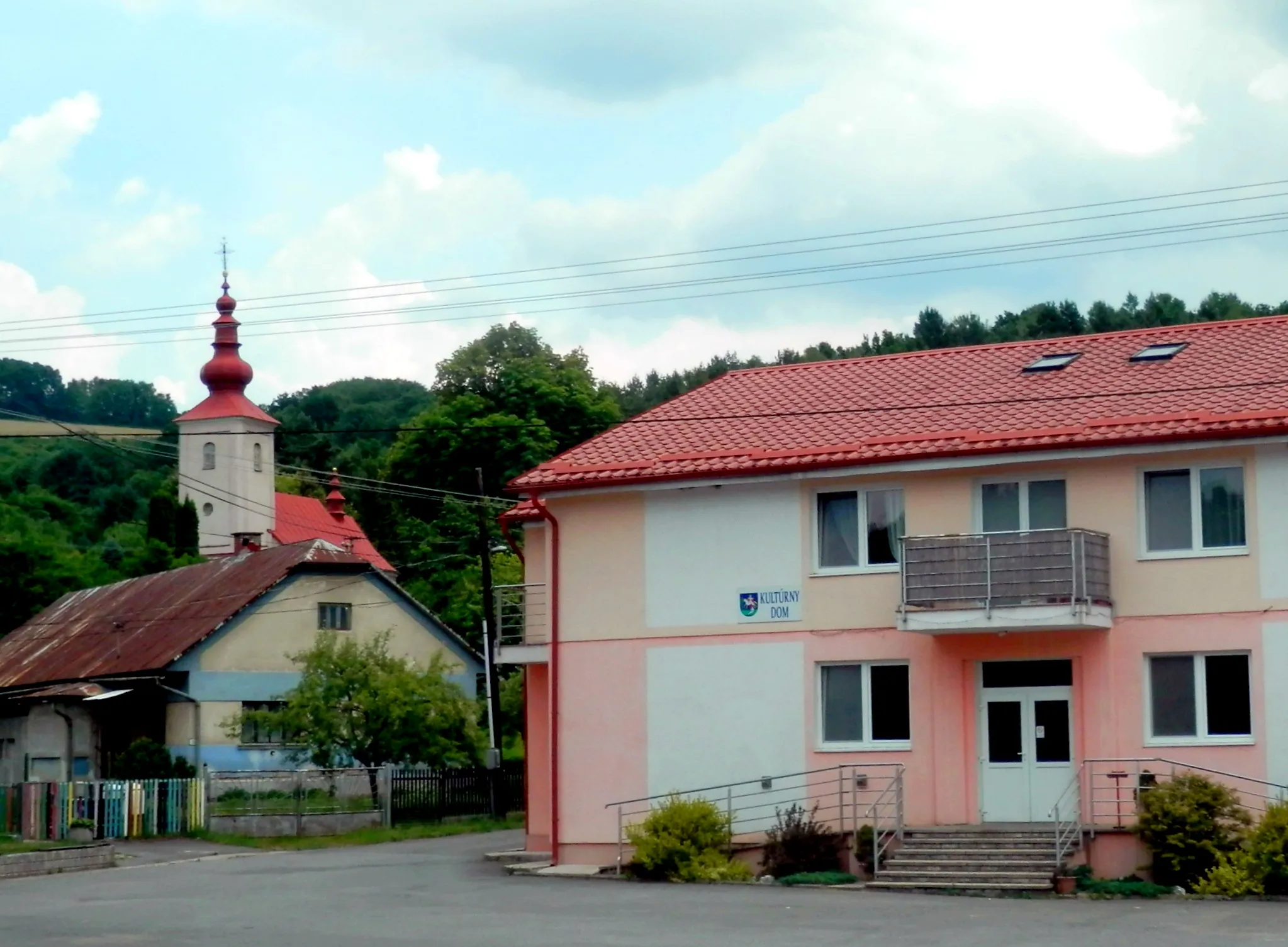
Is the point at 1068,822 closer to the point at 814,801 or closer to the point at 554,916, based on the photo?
the point at 814,801

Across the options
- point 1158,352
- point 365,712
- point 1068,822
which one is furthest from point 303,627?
point 1068,822

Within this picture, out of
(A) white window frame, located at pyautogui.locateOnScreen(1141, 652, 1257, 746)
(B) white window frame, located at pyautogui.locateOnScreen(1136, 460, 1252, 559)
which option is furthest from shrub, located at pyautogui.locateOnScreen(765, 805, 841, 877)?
(B) white window frame, located at pyautogui.locateOnScreen(1136, 460, 1252, 559)

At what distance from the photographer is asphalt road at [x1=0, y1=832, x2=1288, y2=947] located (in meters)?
17.9

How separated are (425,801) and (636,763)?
46.3 ft

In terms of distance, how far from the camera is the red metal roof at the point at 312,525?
8919 centimetres

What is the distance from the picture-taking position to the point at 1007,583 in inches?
989

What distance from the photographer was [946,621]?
2528cm

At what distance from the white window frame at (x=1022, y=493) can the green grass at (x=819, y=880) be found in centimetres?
508

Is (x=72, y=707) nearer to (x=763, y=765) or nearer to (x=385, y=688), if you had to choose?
(x=385, y=688)

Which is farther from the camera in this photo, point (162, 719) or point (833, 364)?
point (162, 719)

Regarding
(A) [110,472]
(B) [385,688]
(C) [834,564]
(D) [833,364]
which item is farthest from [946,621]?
(A) [110,472]

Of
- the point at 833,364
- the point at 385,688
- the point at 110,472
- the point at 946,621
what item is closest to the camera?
the point at 946,621

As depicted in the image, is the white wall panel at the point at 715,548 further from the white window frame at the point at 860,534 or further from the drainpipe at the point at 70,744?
the drainpipe at the point at 70,744

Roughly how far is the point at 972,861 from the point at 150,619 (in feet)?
103
